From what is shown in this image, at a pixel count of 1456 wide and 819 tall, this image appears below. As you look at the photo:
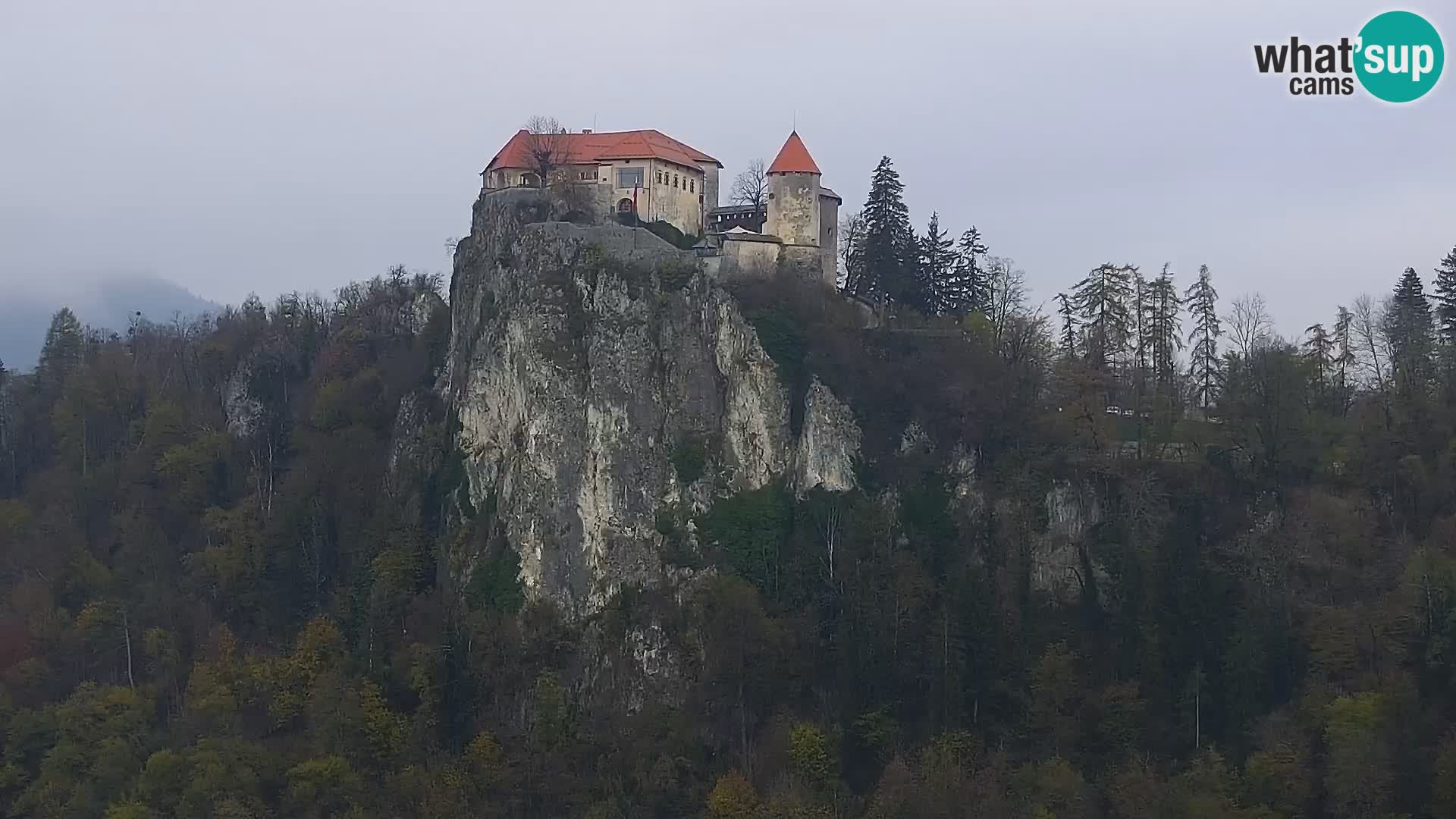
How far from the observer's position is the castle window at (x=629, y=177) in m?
59.6

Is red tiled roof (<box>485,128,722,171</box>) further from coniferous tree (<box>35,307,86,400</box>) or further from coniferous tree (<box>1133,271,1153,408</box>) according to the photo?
coniferous tree (<box>35,307,86,400</box>)

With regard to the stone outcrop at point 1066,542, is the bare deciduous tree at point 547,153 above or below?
above

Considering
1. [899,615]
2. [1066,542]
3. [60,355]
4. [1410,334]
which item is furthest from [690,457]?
[60,355]

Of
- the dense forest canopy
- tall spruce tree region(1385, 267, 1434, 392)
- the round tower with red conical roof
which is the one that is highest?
the round tower with red conical roof

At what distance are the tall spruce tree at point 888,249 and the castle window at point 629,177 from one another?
8.00 metres

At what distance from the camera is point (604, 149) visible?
2389 inches

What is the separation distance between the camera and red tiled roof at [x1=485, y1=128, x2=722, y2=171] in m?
59.9

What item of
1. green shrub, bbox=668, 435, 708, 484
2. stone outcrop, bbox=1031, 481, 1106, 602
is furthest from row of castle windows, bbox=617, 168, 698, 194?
stone outcrop, bbox=1031, 481, 1106, 602

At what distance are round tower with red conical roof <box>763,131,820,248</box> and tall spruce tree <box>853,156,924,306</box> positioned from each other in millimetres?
1991

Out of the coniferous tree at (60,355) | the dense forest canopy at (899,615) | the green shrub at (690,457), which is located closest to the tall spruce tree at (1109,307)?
the dense forest canopy at (899,615)

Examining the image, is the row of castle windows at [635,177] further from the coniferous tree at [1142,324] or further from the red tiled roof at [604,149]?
the coniferous tree at [1142,324]

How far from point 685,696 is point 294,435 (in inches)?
800

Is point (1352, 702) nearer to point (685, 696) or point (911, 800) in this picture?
point (911, 800)

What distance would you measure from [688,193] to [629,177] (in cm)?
238
